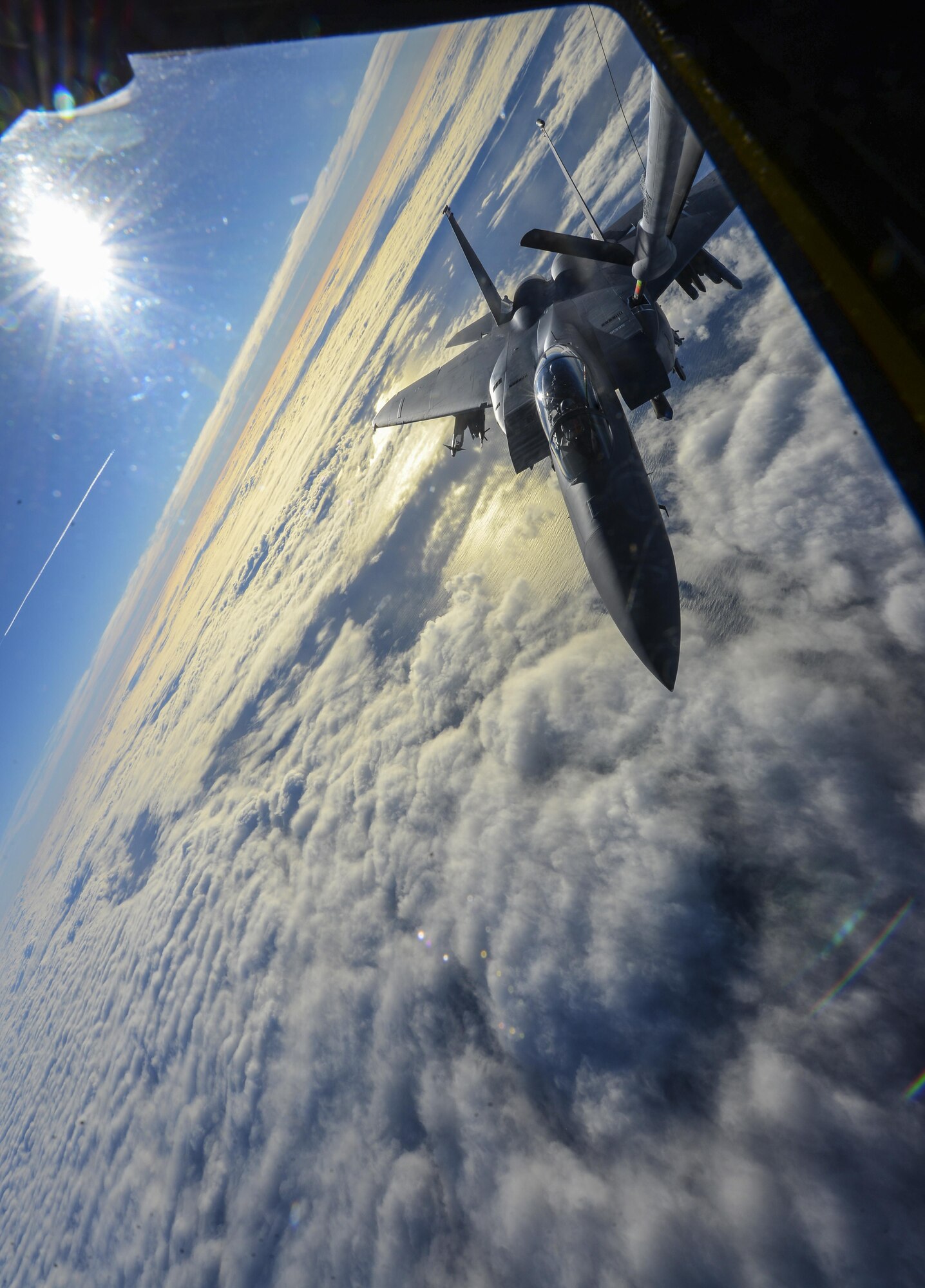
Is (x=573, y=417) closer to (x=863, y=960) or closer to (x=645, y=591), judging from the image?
(x=645, y=591)

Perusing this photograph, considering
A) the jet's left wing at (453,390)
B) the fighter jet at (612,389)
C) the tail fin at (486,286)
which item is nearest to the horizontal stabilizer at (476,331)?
the jet's left wing at (453,390)

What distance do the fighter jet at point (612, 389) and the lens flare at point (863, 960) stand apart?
26.0 feet

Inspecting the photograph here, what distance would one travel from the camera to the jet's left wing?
55.4 feet

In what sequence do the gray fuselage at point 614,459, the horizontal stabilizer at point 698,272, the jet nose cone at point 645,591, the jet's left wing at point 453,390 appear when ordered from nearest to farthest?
the jet nose cone at point 645,591, the gray fuselage at point 614,459, the horizontal stabilizer at point 698,272, the jet's left wing at point 453,390

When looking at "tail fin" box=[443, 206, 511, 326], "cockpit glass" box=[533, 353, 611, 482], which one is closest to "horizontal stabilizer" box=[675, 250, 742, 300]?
"tail fin" box=[443, 206, 511, 326]

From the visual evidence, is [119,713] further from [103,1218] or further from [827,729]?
[827,729]

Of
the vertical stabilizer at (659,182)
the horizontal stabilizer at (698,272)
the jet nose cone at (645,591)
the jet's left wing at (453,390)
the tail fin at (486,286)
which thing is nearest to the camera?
the vertical stabilizer at (659,182)

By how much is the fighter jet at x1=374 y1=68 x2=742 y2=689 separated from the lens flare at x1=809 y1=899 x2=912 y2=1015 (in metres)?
7.92

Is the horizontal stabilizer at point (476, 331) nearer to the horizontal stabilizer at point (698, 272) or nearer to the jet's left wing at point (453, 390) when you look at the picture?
the jet's left wing at point (453, 390)

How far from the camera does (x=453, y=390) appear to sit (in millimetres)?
17953

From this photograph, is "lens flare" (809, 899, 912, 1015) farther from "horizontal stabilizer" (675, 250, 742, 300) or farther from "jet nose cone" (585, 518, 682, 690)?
"horizontal stabilizer" (675, 250, 742, 300)

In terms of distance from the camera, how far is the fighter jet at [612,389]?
6379mm

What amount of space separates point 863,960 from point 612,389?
15502mm

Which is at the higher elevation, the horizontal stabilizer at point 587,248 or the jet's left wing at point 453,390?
the jet's left wing at point 453,390
